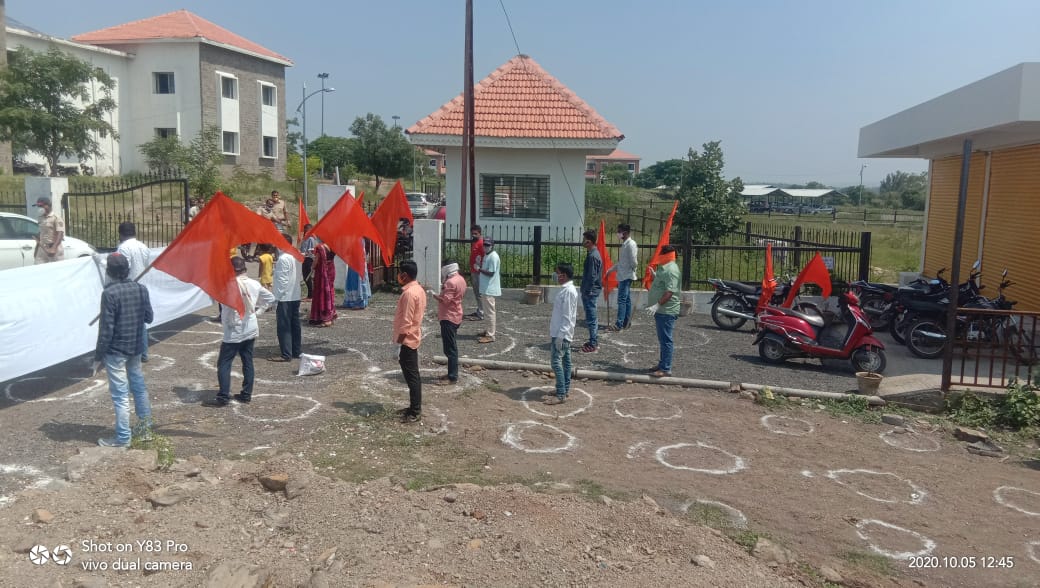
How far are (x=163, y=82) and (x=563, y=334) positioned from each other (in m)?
34.9

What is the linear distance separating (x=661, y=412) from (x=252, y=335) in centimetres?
458

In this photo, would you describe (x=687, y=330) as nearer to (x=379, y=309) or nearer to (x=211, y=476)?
(x=379, y=309)

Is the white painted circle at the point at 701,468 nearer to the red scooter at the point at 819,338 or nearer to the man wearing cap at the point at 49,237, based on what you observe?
the red scooter at the point at 819,338

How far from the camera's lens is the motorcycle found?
12.7 m

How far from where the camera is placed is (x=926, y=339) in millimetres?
11000

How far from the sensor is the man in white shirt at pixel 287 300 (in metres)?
9.59

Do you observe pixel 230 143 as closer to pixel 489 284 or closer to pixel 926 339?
pixel 489 284

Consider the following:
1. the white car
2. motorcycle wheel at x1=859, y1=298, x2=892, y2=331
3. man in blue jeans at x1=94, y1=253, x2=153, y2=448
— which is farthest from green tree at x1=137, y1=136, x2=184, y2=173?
motorcycle wheel at x1=859, y1=298, x2=892, y2=331

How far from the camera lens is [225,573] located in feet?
13.7

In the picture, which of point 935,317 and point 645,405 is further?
point 935,317

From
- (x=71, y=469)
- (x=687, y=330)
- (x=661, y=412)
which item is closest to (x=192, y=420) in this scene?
(x=71, y=469)

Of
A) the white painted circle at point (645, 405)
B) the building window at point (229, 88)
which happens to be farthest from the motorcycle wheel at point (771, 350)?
the building window at point (229, 88)

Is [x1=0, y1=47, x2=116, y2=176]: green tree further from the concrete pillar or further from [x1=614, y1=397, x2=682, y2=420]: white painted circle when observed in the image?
[x1=614, y1=397, x2=682, y2=420]: white painted circle

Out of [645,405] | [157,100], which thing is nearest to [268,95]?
[157,100]
